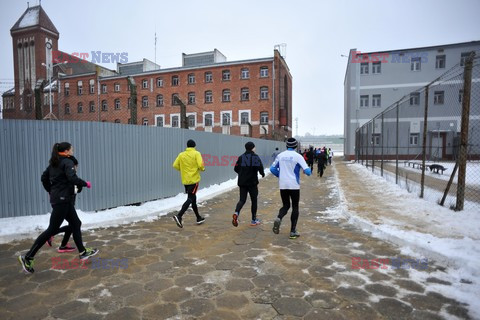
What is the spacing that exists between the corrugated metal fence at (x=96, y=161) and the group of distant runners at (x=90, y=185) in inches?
68.7

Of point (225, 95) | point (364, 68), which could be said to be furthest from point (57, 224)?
point (364, 68)

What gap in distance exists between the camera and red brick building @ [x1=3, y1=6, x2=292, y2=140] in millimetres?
34688

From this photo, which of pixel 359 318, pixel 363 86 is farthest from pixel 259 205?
pixel 363 86

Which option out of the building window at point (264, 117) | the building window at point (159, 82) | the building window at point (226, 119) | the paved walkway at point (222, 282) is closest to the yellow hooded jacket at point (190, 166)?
the paved walkway at point (222, 282)

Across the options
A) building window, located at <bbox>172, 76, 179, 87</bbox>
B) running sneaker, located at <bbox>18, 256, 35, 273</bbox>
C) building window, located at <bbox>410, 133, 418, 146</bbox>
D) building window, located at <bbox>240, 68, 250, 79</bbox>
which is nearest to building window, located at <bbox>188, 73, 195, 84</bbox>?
building window, located at <bbox>172, 76, 179, 87</bbox>

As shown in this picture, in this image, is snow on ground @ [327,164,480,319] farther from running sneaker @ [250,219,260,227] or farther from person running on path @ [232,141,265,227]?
person running on path @ [232,141,265,227]

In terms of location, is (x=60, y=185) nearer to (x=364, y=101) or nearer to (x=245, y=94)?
(x=245, y=94)

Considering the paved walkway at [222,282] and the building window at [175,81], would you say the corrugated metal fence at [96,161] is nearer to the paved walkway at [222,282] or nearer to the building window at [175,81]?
the paved walkway at [222,282]

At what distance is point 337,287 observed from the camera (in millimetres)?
3449

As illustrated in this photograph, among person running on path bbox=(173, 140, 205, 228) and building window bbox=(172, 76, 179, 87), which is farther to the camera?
building window bbox=(172, 76, 179, 87)

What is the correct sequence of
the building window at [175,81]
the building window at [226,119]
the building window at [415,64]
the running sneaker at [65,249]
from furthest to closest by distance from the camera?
the building window at [175,81] < the building window at [226,119] < the building window at [415,64] < the running sneaker at [65,249]

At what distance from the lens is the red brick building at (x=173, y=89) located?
34.7 m

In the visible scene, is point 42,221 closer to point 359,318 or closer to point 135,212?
point 135,212

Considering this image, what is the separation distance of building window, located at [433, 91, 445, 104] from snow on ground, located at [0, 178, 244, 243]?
33399 millimetres
